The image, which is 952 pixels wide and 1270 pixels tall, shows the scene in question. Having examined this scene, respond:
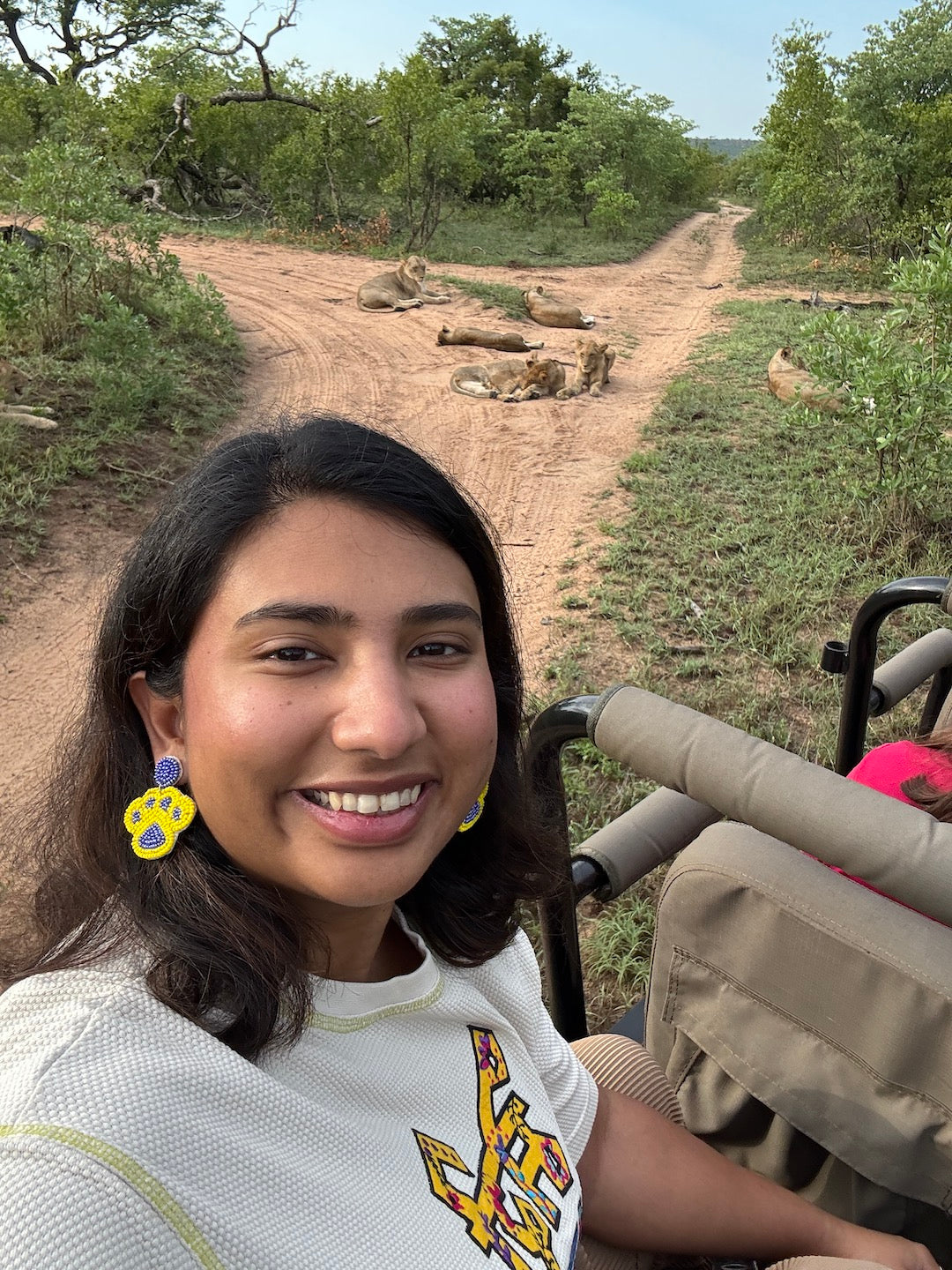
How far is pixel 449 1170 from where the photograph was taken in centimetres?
79

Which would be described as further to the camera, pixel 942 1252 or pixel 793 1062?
pixel 942 1252

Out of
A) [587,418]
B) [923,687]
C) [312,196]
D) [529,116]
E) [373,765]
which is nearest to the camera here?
[373,765]

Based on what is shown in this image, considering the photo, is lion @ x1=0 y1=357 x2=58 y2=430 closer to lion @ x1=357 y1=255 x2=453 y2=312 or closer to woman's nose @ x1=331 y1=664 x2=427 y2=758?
lion @ x1=357 y1=255 x2=453 y2=312

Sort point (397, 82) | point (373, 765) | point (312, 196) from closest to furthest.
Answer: point (373, 765)
point (397, 82)
point (312, 196)

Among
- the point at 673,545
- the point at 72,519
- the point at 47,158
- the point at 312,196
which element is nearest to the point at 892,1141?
the point at 673,545

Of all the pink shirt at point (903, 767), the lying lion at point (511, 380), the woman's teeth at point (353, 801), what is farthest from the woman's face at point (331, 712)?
the lying lion at point (511, 380)

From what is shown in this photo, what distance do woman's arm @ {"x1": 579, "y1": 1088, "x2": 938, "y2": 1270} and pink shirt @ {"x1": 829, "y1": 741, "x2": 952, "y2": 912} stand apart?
0.57 meters

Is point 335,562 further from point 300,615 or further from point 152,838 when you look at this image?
point 152,838

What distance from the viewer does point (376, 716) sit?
74 centimetres

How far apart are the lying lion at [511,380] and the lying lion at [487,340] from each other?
1.02 m

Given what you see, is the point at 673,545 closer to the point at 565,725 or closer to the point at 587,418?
the point at 587,418

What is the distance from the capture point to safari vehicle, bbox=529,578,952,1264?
2.87 ft

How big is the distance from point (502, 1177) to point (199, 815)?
1.45 ft

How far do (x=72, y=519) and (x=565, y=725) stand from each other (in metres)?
3.94
